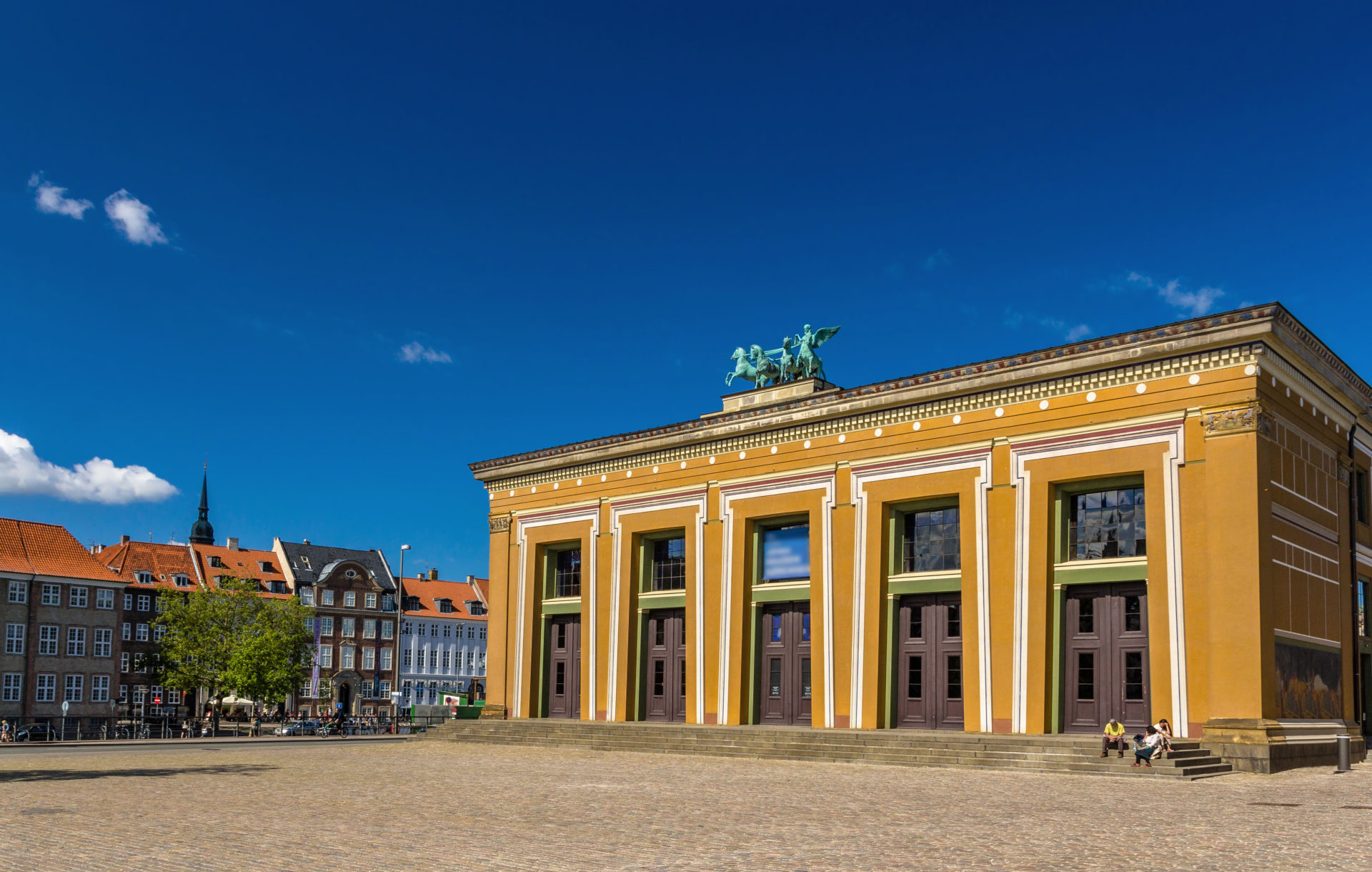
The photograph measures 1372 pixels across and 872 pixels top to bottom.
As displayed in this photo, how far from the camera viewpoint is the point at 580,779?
24.4m

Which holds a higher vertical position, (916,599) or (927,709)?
(916,599)

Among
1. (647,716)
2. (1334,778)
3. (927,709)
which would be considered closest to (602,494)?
(647,716)

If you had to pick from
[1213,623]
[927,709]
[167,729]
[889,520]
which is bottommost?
[167,729]

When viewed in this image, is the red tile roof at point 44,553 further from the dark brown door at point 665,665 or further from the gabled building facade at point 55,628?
the dark brown door at point 665,665

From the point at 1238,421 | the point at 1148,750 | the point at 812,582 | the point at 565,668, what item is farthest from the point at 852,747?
the point at 565,668

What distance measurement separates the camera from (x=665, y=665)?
43281mm

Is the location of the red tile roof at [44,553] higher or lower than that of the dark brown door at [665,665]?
higher

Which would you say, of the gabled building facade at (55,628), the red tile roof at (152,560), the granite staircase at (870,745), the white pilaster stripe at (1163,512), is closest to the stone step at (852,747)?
the granite staircase at (870,745)

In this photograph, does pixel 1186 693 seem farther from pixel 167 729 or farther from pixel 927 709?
pixel 167 729

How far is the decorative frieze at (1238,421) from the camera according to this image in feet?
94.9

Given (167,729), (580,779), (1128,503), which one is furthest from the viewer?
(167,729)

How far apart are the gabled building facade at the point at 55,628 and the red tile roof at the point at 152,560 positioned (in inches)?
420

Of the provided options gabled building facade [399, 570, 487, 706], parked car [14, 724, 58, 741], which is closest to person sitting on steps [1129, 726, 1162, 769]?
parked car [14, 724, 58, 741]

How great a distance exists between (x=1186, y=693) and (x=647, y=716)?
800 inches
